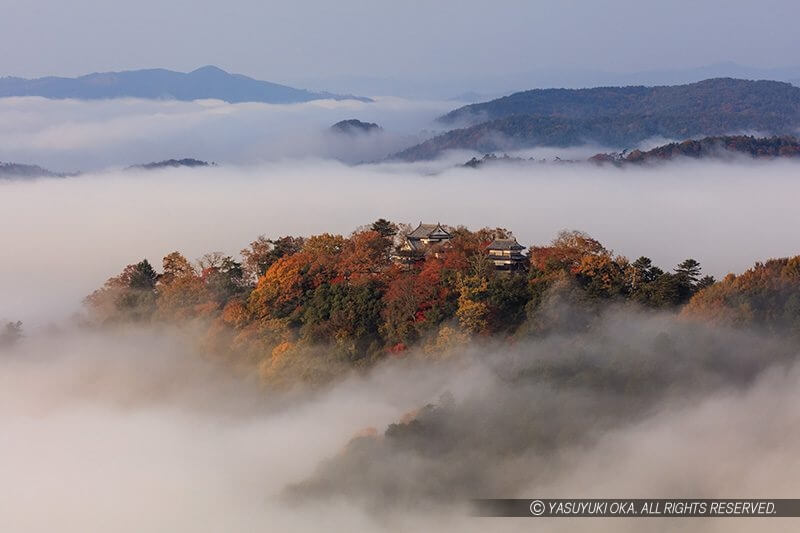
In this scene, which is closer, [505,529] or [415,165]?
[505,529]

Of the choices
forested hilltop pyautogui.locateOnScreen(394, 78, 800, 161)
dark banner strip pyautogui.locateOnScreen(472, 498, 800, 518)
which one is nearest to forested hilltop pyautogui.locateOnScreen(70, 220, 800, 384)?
dark banner strip pyautogui.locateOnScreen(472, 498, 800, 518)

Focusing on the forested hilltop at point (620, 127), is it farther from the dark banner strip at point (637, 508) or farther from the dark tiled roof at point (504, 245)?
the dark banner strip at point (637, 508)

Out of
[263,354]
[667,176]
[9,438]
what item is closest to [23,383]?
[9,438]

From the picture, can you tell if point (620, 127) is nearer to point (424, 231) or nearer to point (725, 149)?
point (725, 149)

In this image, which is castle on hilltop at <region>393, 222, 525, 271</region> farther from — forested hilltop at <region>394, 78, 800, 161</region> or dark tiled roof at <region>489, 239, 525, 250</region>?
forested hilltop at <region>394, 78, 800, 161</region>

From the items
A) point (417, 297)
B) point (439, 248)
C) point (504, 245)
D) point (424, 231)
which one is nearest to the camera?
point (417, 297)

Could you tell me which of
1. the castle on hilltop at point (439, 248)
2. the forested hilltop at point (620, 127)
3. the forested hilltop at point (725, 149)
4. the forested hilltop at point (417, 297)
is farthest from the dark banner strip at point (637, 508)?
the forested hilltop at point (620, 127)

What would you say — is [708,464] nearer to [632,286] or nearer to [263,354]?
[632,286]

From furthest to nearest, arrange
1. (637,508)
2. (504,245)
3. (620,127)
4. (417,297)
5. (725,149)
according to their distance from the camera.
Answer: (620,127)
(725,149)
(504,245)
(417,297)
(637,508)

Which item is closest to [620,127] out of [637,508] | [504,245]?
[504,245]
